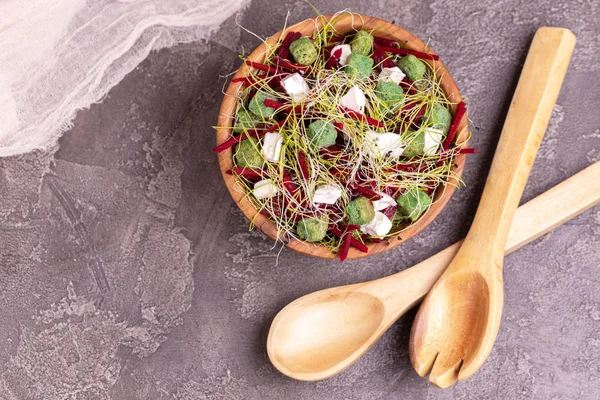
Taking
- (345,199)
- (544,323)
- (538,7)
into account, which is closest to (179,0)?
(345,199)

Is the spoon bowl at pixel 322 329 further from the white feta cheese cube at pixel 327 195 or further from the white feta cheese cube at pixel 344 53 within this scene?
the white feta cheese cube at pixel 344 53

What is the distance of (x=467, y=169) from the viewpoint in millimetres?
939

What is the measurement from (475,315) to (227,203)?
377 mm

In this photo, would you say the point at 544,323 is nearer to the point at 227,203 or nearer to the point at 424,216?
the point at 424,216

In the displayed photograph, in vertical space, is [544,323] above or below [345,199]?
below

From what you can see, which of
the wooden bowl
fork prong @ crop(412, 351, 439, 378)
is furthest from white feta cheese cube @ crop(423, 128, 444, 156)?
fork prong @ crop(412, 351, 439, 378)

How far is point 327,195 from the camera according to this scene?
77 centimetres

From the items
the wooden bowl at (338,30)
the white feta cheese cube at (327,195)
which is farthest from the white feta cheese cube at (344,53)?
the white feta cheese cube at (327,195)

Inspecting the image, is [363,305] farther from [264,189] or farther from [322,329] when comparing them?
[264,189]

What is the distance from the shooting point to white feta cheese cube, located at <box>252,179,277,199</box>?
772 millimetres

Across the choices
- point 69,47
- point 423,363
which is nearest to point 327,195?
point 423,363

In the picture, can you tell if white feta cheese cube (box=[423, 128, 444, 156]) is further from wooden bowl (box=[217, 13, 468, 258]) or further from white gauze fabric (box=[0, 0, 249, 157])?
A: white gauze fabric (box=[0, 0, 249, 157])

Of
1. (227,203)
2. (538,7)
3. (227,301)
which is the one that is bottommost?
(227,301)

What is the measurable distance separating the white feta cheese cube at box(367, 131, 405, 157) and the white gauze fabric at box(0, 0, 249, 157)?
336 millimetres
